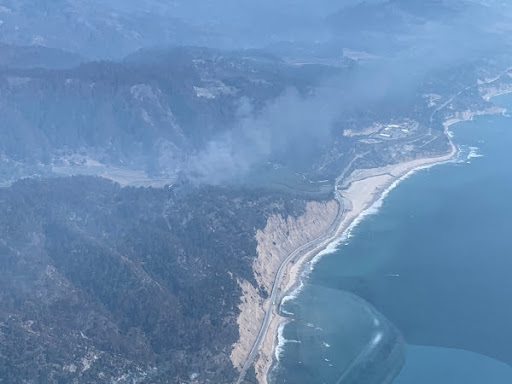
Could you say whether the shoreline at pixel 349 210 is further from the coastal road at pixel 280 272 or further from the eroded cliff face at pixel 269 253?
the eroded cliff face at pixel 269 253

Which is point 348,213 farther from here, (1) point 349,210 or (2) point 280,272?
(2) point 280,272

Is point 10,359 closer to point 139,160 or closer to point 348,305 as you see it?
point 348,305

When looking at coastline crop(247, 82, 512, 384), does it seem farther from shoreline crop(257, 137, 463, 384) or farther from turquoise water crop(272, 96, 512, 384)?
turquoise water crop(272, 96, 512, 384)

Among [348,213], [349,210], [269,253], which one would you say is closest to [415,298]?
[269,253]

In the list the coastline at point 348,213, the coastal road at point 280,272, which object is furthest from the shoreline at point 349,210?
the coastal road at point 280,272

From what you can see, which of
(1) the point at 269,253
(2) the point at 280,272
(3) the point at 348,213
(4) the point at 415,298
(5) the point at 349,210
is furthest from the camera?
(5) the point at 349,210

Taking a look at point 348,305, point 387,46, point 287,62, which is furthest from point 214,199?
point 387,46
